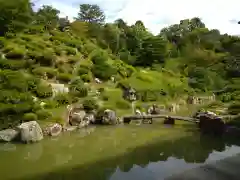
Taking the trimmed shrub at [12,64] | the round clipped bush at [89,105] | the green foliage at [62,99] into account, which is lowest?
the round clipped bush at [89,105]

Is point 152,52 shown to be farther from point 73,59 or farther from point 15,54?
point 15,54

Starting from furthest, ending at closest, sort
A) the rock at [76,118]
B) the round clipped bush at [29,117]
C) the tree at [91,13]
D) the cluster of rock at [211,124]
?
the tree at [91,13], the rock at [76,118], the round clipped bush at [29,117], the cluster of rock at [211,124]

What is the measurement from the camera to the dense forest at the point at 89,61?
19000 millimetres

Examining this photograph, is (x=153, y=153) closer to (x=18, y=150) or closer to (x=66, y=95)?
(x=18, y=150)

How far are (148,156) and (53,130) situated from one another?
5.47 m

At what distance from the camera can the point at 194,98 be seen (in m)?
27.7

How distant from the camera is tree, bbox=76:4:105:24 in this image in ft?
162

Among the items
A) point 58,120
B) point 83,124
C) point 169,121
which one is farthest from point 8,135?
point 169,121

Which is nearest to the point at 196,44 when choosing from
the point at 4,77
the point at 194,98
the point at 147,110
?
the point at 194,98

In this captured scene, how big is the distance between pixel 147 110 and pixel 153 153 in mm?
10200

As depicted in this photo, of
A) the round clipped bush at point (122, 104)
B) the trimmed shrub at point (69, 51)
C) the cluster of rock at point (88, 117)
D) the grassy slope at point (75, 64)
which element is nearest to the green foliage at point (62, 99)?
the cluster of rock at point (88, 117)

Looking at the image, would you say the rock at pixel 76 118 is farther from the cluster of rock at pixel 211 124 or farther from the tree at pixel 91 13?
the tree at pixel 91 13

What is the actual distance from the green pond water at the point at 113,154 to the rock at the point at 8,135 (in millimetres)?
550

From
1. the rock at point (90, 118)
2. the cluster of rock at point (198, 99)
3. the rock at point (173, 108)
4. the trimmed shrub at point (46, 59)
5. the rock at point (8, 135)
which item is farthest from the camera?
the cluster of rock at point (198, 99)
